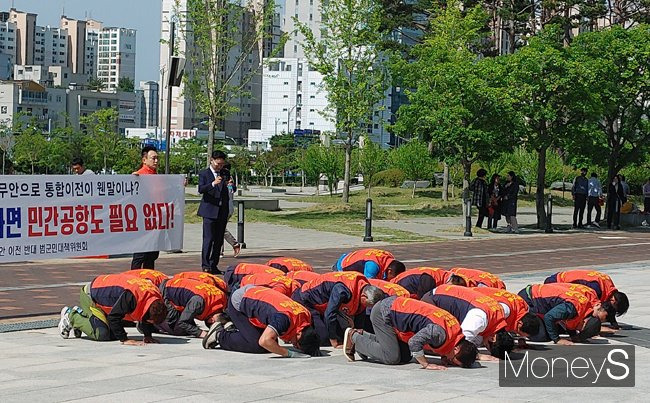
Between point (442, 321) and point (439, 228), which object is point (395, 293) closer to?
point (442, 321)

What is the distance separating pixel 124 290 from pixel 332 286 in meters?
2.02

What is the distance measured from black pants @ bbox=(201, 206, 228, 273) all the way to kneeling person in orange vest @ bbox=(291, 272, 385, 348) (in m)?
5.57

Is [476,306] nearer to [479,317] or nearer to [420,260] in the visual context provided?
[479,317]

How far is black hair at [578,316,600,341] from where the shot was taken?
11.0 metres

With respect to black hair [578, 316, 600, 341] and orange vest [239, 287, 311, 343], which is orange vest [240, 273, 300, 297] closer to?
orange vest [239, 287, 311, 343]

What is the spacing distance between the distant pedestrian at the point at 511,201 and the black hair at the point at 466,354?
2107 cm

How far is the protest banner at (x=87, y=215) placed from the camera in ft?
42.9

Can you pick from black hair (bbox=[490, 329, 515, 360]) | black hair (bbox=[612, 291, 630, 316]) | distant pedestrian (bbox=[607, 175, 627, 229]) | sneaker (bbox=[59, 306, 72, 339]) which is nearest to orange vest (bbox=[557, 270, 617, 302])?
black hair (bbox=[612, 291, 630, 316])

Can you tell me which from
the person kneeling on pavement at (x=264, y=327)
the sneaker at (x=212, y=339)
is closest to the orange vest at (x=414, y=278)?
the person kneeling on pavement at (x=264, y=327)

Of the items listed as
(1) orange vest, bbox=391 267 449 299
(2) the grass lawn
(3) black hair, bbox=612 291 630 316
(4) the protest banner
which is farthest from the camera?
(2) the grass lawn

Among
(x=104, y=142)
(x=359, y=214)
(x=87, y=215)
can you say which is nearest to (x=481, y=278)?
(x=87, y=215)

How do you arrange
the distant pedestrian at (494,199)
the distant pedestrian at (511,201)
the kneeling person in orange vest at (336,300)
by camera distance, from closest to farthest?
the kneeling person in orange vest at (336,300)
the distant pedestrian at (511,201)
the distant pedestrian at (494,199)

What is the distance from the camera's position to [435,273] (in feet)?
38.9

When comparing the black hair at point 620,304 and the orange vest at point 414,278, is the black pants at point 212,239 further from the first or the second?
the black hair at point 620,304
